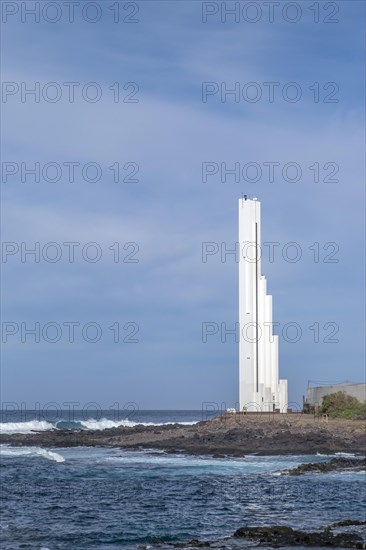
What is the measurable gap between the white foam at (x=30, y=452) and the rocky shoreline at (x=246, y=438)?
7.88 feet

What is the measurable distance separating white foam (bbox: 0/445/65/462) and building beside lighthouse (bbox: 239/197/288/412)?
16.3 meters

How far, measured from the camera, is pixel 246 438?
57969 mm

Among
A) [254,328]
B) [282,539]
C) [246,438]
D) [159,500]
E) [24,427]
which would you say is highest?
[254,328]

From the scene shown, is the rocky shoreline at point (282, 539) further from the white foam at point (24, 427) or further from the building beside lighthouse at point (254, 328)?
the white foam at point (24, 427)

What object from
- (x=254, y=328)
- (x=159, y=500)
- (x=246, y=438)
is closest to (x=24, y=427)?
(x=254, y=328)

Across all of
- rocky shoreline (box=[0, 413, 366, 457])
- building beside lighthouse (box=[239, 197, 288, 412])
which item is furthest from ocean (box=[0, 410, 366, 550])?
building beside lighthouse (box=[239, 197, 288, 412])

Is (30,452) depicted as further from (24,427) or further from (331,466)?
(24,427)

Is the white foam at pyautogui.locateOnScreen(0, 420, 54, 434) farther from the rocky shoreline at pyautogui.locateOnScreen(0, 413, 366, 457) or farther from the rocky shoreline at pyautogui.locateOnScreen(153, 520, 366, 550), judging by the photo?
the rocky shoreline at pyautogui.locateOnScreen(153, 520, 366, 550)

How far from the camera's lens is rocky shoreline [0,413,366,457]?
54844 mm

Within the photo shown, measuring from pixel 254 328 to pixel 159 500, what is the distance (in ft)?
122

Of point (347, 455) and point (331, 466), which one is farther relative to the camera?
point (347, 455)

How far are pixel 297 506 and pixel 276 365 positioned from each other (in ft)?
132

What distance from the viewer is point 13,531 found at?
27984mm

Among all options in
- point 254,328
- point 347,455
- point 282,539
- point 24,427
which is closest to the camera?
point 282,539
